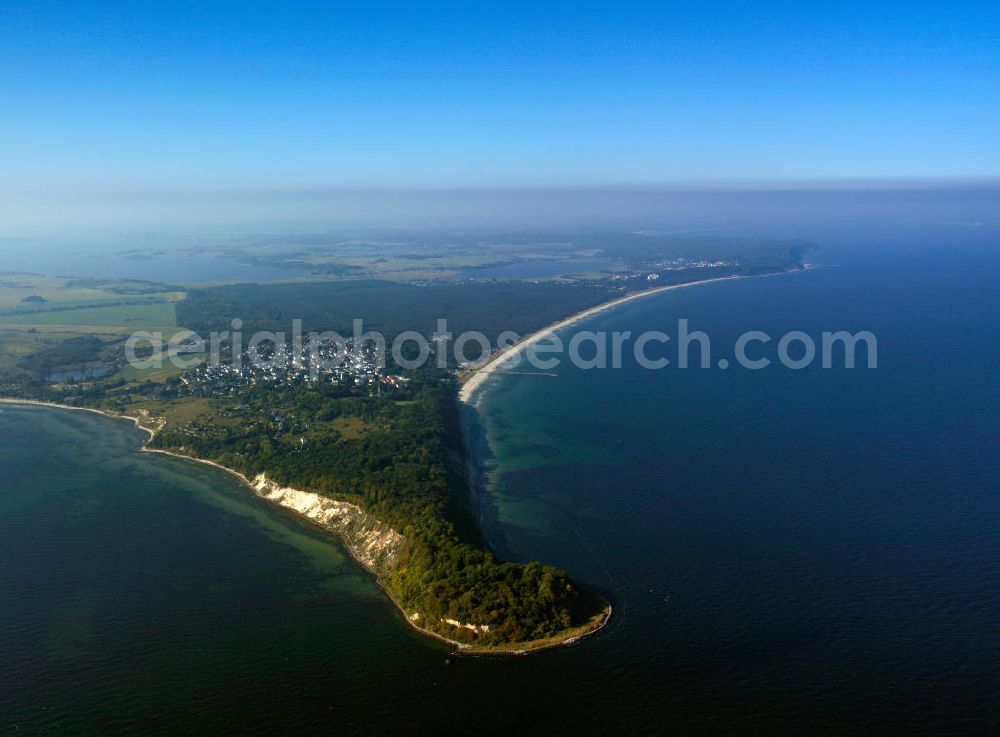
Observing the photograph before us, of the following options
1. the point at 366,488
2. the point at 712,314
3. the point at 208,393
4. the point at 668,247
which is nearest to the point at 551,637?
the point at 366,488

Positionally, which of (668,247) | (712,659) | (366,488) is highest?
(668,247)

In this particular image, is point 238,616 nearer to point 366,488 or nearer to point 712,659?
point 366,488

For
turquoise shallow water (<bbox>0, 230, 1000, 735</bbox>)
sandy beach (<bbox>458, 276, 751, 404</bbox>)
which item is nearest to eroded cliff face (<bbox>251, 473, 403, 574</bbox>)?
turquoise shallow water (<bbox>0, 230, 1000, 735</bbox>)

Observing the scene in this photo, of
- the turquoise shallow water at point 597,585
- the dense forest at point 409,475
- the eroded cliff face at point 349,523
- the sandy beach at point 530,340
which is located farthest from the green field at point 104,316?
the eroded cliff face at point 349,523

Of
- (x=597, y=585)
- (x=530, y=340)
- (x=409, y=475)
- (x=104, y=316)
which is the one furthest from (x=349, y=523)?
(x=104, y=316)

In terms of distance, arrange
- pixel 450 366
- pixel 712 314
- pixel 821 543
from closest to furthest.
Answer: pixel 821 543 → pixel 450 366 → pixel 712 314
